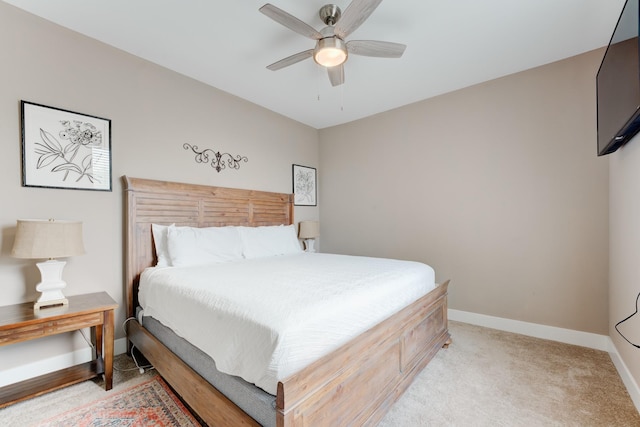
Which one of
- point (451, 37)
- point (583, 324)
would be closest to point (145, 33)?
point (451, 37)

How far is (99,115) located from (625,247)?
4335 mm

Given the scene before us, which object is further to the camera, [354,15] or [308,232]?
[308,232]

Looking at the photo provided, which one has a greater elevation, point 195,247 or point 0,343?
point 195,247

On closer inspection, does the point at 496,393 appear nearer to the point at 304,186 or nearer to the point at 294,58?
the point at 294,58

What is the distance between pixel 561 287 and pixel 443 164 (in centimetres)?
174

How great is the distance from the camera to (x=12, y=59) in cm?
205

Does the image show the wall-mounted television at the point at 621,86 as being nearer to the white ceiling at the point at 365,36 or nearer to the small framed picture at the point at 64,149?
the white ceiling at the point at 365,36

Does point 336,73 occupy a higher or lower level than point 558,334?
higher

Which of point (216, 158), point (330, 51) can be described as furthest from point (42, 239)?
point (330, 51)

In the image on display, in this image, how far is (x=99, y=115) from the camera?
2.44m

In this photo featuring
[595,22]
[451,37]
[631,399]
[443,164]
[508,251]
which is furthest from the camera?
[443,164]

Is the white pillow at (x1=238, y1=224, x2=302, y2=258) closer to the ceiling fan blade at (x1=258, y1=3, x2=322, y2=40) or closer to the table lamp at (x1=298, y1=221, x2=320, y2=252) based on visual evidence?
the table lamp at (x1=298, y1=221, x2=320, y2=252)

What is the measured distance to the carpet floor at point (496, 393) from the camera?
1675mm

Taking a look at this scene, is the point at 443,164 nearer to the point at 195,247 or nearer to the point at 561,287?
the point at 561,287
